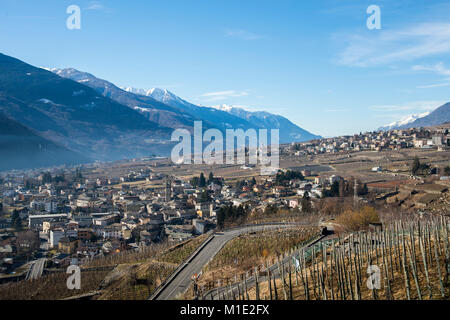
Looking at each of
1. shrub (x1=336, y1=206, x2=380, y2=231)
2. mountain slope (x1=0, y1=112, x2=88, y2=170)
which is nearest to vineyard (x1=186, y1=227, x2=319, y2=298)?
shrub (x1=336, y1=206, x2=380, y2=231)

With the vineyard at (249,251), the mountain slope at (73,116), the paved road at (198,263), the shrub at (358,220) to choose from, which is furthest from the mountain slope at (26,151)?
the shrub at (358,220)

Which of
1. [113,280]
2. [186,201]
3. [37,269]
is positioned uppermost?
[186,201]

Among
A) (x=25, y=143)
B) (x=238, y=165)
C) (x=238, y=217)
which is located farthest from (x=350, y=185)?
(x=25, y=143)

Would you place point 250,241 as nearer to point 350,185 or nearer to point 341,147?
point 350,185

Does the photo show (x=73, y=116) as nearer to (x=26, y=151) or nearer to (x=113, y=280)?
(x=26, y=151)

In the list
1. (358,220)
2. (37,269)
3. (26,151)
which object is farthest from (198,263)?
(26,151)

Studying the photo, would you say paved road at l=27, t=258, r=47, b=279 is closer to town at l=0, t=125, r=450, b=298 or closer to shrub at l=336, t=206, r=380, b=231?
town at l=0, t=125, r=450, b=298
